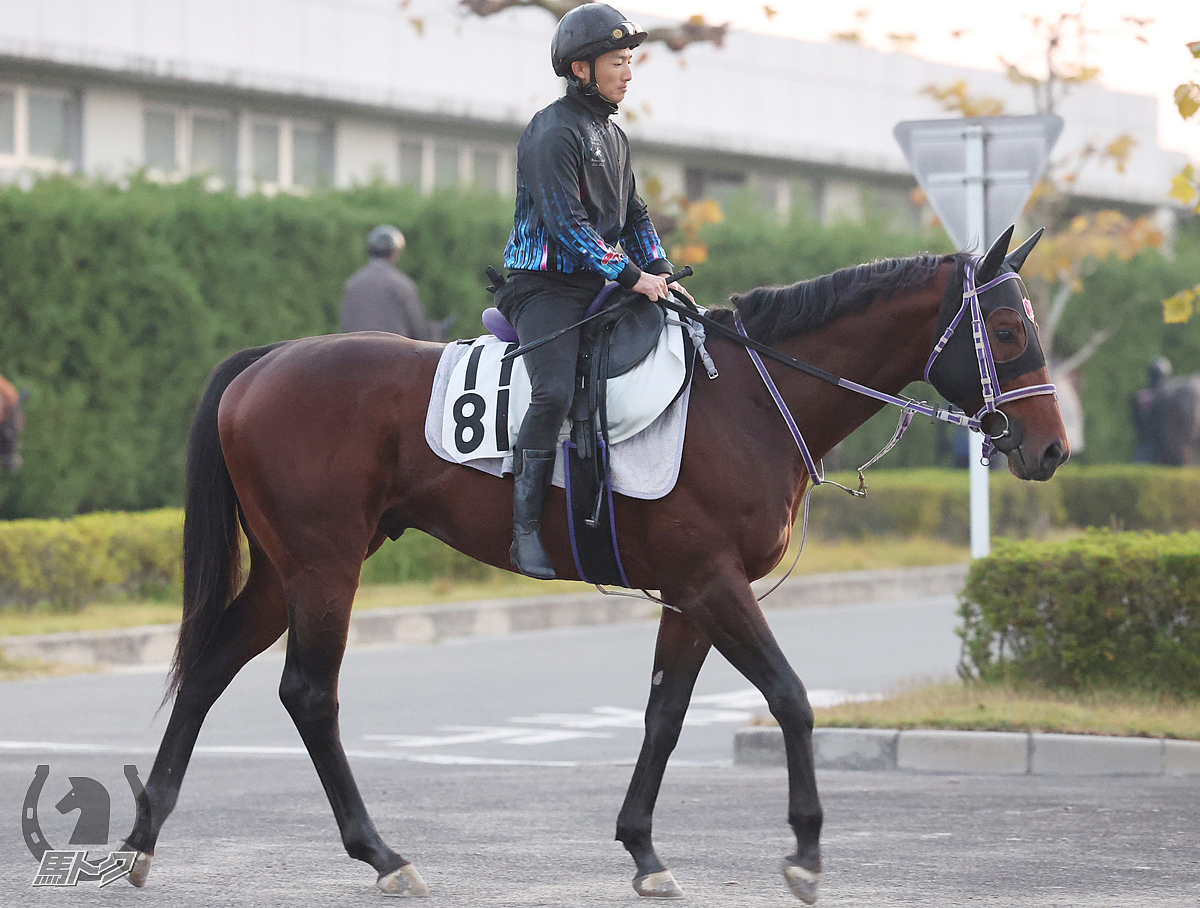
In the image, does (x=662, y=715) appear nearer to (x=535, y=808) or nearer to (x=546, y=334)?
(x=546, y=334)

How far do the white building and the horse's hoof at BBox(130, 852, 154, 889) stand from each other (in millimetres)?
11823

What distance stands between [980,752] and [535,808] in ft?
7.81

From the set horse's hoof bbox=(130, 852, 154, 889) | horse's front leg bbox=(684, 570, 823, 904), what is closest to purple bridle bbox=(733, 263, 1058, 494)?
horse's front leg bbox=(684, 570, 823, 904)

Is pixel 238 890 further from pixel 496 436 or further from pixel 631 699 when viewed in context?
pixel 631 699

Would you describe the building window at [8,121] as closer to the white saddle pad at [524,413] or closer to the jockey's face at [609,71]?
the white saddle pad at [524,413]

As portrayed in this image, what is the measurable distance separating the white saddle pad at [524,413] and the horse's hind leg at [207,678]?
94 centimetres

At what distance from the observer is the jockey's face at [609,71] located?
6340 mm

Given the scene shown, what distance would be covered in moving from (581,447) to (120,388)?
11798 mm

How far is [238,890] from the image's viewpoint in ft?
19.4

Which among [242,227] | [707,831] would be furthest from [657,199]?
[707,831]

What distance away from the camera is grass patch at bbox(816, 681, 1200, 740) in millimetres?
8828

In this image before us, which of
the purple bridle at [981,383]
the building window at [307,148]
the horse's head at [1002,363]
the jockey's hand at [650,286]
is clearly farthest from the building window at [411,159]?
the horse's head at [1002,363]

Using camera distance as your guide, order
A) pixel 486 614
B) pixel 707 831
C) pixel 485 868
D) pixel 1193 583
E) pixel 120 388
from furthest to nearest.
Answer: pixel 120 388 < pixel 486 614 < pixel 1193 583 < pixel 707 831 < pixel 485 868

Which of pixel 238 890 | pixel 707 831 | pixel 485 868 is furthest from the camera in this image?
pixel 707 831
